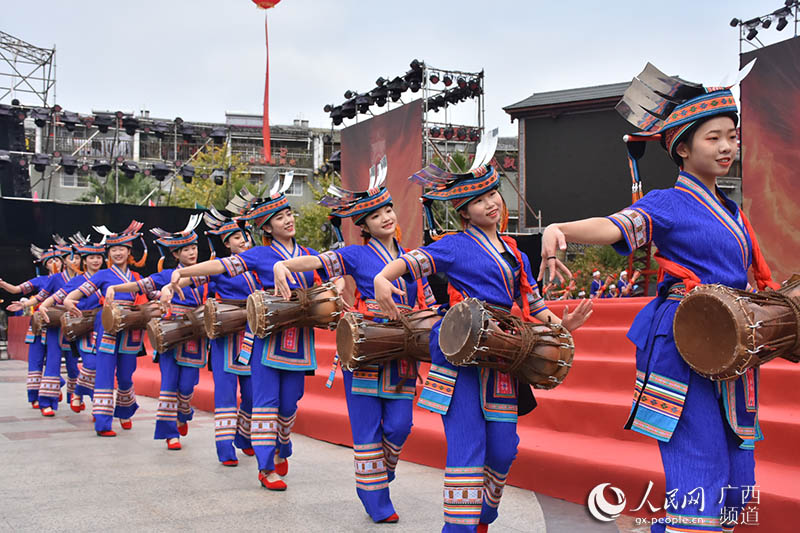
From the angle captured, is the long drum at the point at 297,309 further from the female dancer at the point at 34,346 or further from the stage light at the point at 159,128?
the stage light at the point at 159,128

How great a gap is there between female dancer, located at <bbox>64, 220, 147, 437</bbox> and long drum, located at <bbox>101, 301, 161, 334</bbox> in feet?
0.52

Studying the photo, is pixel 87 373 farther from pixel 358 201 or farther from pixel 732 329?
pixel 732 329

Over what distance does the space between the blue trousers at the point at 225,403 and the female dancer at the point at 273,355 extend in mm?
604

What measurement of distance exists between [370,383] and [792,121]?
9.59m

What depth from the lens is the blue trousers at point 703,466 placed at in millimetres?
2623

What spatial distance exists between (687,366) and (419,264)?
1260 mm

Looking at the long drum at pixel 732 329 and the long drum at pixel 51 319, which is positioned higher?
the long drum at pixel 732 329

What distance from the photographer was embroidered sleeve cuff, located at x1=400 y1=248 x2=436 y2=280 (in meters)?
3.52

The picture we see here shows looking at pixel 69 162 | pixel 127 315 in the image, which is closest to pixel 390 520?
pixel 127 315

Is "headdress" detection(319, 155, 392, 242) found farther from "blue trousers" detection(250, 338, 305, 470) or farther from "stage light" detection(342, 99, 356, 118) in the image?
"stage light" detection(342, 99, 356, 118)

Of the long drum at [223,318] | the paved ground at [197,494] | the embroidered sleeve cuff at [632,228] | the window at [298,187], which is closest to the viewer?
the embroidered sleeve cuff at [632,228]

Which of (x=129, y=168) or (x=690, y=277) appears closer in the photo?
(x=690, y=277)

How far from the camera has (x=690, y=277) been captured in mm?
2809

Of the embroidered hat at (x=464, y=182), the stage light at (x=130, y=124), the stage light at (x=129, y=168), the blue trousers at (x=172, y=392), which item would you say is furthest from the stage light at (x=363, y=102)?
the embroidered hat at (x=464, y=182)
